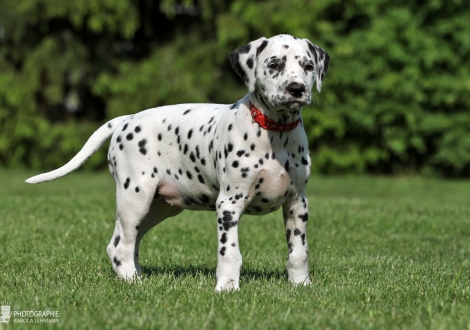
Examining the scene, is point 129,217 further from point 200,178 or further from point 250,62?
point 250,62

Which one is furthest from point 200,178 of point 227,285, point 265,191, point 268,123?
point 227,285

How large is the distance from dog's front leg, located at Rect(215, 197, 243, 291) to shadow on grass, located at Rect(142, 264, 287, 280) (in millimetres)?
656

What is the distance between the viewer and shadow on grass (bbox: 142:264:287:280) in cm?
674

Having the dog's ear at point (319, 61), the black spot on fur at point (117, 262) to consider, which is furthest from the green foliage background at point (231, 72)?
the dog's ear at point (319, 61)

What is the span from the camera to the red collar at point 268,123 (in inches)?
234

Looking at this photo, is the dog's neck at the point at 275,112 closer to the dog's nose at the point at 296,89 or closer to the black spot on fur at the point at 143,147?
the dog's nose at the point at 296,89

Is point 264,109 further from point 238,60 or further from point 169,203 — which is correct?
point 169,203

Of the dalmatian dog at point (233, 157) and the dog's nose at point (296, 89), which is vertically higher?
the dog's nose at point (296, 89)

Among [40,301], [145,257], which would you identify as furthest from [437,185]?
[40,301]

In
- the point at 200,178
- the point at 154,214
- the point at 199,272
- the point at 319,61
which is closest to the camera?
the point at 319,61

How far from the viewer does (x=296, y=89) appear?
5602 mm

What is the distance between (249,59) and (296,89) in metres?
0.58

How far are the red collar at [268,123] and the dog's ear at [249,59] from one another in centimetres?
17

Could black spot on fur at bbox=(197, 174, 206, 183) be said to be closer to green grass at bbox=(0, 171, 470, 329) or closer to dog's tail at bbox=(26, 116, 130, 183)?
green grass at bbox=(0, 171, 470, 329)
